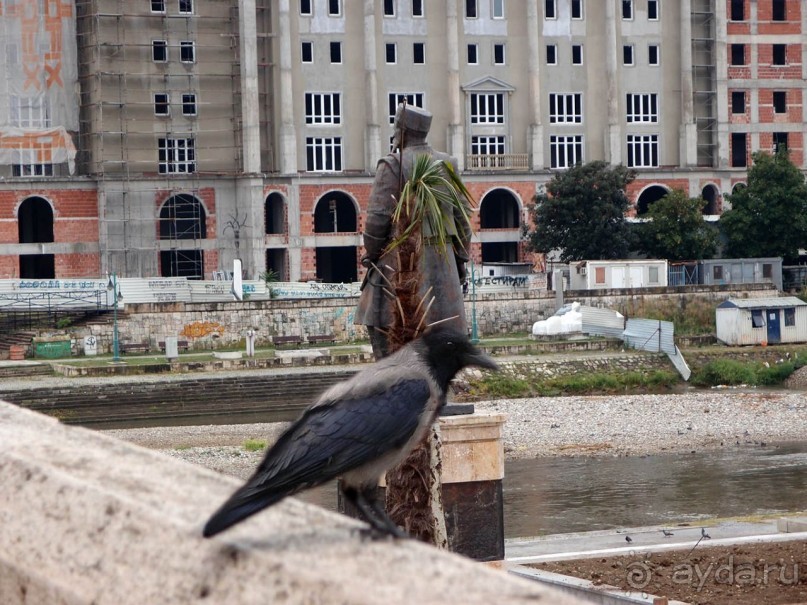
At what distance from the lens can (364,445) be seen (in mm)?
4637

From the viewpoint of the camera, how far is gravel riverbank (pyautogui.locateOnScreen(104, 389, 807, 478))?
102ft

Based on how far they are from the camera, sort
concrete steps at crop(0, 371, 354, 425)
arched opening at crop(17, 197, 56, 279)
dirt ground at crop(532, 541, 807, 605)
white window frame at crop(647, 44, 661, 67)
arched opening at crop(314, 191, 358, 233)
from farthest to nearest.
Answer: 1. white window frame at crop(647, 44, 661, 67)
2. arched opening at crop(314, 191, 358, 233)
3. arched opening at crop(17, 197, 56, 279)
4. concrete steps at crop(0, 371, 354, 425)
5. dirt ground at crop(532, 541, 807, 605)

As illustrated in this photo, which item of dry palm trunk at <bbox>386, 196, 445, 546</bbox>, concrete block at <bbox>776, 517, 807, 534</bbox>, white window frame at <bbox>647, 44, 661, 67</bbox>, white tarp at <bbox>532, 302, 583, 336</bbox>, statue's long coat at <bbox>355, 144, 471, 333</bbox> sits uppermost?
white window frame at <bbox>647, 44, 661, 67</bbox>

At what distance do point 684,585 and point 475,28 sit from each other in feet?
186

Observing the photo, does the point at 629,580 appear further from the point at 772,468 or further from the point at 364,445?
the point at 772,468

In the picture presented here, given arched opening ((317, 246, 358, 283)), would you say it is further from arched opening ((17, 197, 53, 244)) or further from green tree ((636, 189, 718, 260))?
green tree ((636, 189, 718, 260))

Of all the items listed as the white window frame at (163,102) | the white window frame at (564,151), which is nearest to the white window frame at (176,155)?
the white window frame at (163,102)

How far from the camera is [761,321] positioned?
49.2 m

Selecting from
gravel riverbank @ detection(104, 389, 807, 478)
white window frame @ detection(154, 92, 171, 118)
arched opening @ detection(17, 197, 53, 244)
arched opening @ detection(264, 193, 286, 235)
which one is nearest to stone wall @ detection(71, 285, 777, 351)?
gravel riverbank @ detection(104, 389, 807, 478)

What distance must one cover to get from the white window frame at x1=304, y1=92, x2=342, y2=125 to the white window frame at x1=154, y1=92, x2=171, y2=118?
6.27m

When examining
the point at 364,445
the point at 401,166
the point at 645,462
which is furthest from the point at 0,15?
the point at 364,445

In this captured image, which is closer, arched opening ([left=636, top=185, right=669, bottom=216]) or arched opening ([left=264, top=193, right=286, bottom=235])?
arched opening ([left=264, top=193, right=286, bottom=235])

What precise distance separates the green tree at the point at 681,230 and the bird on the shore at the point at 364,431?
52740 millimetres

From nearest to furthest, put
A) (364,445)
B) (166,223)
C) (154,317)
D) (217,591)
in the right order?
(217,591) → (364,445) → (154,317) → (166,223)
